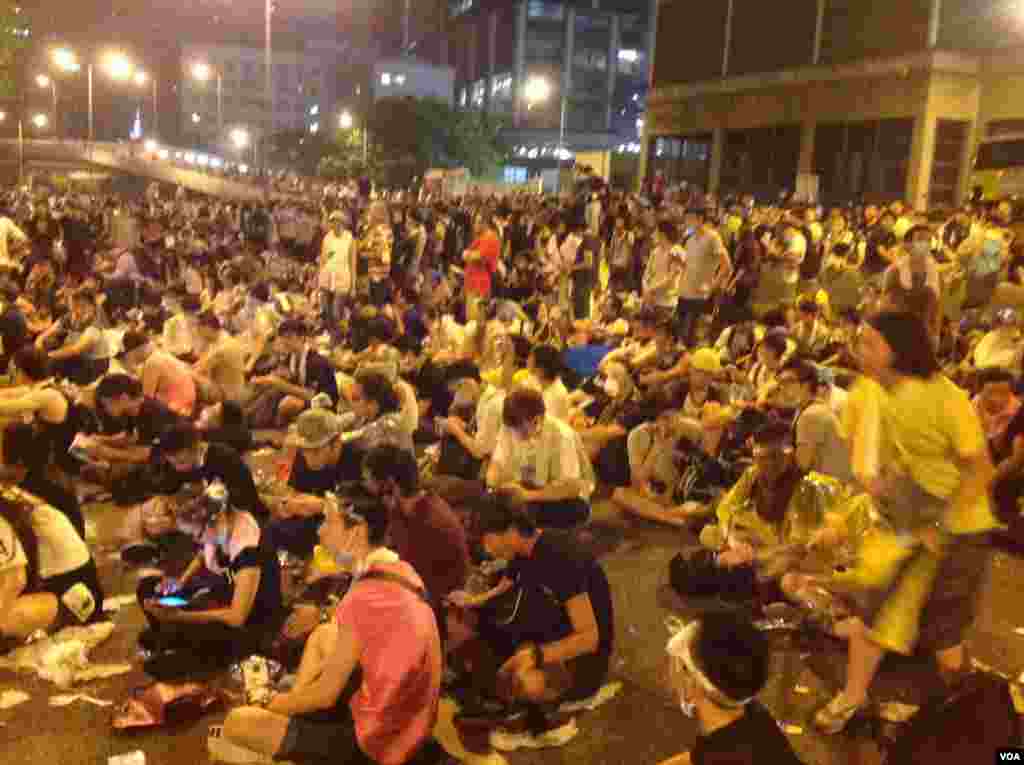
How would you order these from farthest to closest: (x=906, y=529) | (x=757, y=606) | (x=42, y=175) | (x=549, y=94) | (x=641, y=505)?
(x=549, y=94) → (x=42, y=175) → (x=641, y=505) → (x=757, y=606) → (x=906, y=529)

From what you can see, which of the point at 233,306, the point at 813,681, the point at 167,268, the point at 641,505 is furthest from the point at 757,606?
the point at 167,268

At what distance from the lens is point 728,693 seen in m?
2.62

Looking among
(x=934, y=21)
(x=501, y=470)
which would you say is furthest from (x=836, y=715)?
(x=934, y=21)

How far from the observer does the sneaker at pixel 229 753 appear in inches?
150

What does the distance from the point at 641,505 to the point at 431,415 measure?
2759 mm

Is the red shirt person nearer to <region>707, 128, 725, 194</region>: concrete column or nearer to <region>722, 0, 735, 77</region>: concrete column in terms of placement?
<region>707, 128, 725, 194</region>: concrete column

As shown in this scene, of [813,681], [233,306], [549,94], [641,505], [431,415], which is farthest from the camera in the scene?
[549,94]

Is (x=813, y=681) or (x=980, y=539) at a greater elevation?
(x=980, y=539)

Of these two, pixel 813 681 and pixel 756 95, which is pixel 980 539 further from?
pixel 756 95

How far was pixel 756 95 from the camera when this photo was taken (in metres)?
32.0

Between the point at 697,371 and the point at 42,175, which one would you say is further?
the point at 42,175

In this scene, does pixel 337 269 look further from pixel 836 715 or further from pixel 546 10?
pixel 546 10

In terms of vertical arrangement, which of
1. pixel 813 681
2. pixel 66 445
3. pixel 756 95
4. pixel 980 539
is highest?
pixel 756 95

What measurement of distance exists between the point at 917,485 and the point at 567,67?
2979 inches
